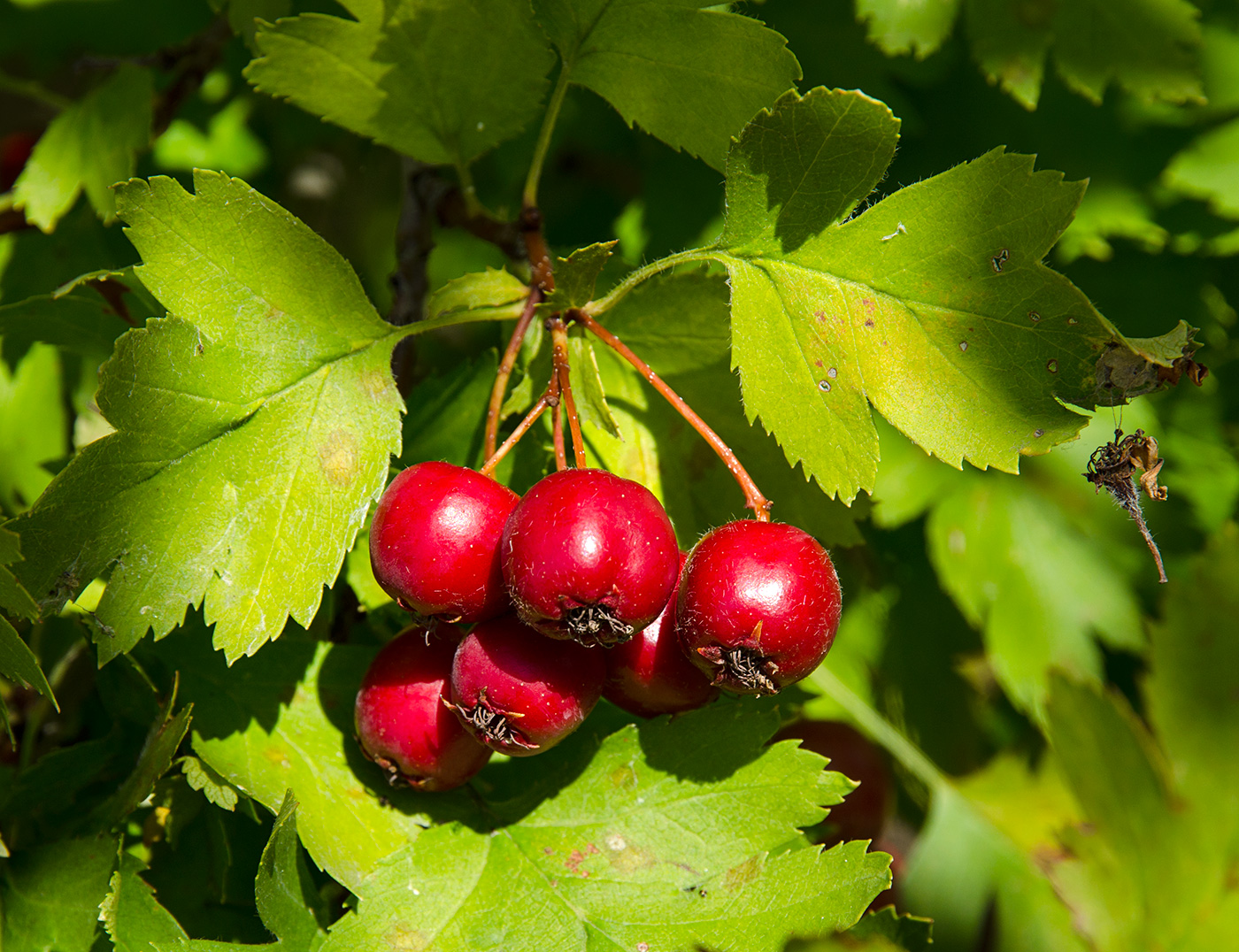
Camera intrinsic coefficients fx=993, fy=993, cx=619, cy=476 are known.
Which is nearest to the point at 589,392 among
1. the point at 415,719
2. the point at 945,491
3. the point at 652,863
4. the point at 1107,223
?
the point at 415,719

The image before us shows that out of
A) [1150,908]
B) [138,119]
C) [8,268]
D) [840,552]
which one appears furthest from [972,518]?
[8,268]

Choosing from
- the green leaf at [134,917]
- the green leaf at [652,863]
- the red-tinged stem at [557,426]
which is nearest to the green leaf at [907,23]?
the red-tinged stem at [557,426]

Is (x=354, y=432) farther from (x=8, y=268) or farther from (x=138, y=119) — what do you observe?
(x=8, y=268)

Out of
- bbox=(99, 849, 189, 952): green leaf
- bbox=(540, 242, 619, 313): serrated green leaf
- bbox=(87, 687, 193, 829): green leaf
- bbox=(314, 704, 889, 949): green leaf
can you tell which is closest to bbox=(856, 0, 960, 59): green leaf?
bbox=(540, 242, 619, 313): serrated green leaf

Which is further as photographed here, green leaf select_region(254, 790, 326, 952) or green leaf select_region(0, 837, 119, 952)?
green leaf select_region(0, 837, 119, 952)

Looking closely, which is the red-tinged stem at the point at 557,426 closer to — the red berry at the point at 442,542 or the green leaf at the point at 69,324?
the red berry at the point at 442,542

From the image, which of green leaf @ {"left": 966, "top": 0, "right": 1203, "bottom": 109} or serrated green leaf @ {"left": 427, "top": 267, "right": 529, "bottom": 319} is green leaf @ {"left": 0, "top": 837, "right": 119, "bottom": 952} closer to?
serrated green leaf @ {"left": 427, "top": 267, "right": 529, "bottom": 319}
